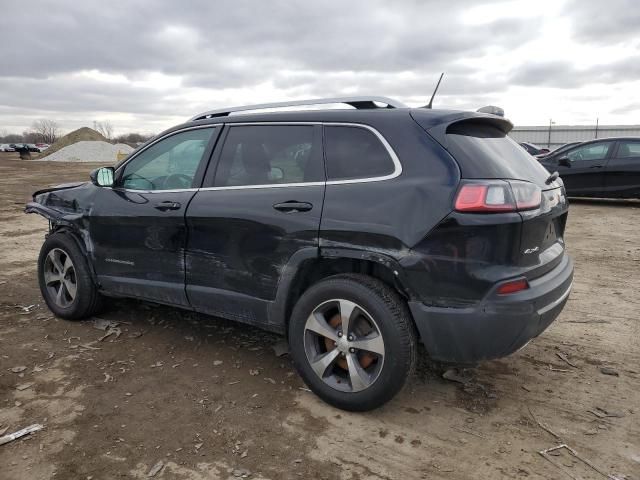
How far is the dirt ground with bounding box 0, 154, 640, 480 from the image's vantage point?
2617 mm

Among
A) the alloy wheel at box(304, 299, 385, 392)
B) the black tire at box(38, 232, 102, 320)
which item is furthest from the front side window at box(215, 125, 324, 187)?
the black tire at box(38, 232, 102, 320)

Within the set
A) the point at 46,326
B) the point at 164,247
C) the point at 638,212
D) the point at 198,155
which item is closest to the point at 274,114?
the point at 198,155

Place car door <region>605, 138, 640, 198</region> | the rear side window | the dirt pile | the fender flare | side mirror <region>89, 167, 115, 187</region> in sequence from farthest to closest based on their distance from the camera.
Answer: the dirt pile, car door <region>605, 138, 640, 198</region>, the fender flare, side mirror <region>89, 167, 115, 187</region>, the rear side window

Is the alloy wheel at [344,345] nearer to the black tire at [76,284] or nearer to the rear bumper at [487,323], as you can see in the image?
the rear bumper at [487,323]

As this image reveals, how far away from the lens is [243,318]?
3.54 metres

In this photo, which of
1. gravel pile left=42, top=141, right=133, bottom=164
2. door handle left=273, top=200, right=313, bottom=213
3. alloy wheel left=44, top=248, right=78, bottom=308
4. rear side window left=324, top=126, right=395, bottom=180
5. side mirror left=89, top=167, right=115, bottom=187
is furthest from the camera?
gravel pile left=42, top=141, right=133, bottom=164

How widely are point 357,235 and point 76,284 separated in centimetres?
281

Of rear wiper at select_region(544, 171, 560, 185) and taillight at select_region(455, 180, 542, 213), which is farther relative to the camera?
rear wiper at select_region(544, 171, 560, 185)

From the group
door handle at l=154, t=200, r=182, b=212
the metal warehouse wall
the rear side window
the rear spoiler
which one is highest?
the metal warehouse wall

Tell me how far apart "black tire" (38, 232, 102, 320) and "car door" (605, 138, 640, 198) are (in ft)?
36.0

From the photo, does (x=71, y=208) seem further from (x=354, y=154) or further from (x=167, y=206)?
(x=354, y=154)

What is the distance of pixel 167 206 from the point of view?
12.5 ft

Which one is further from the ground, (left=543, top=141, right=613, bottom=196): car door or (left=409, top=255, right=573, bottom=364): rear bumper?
(left=543, top=141, right=613, bottom=196): car door

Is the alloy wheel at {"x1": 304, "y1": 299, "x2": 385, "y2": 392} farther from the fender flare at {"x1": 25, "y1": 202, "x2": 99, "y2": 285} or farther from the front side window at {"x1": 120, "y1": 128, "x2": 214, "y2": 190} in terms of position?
the fender flare at {"x1": 25, "y1": 202, "x2": 99, "y2": 285}
